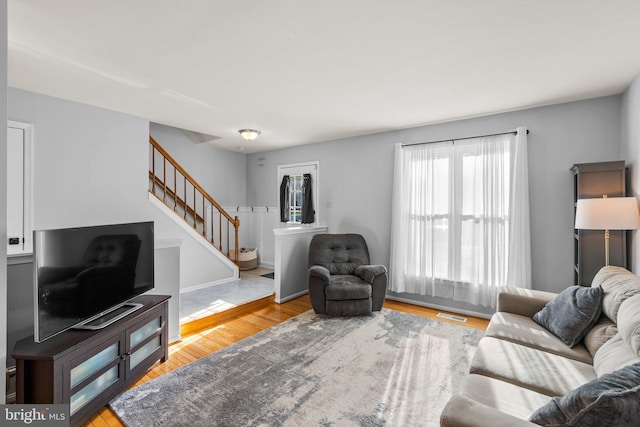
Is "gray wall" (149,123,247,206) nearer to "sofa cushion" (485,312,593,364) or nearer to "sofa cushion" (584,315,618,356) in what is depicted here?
"sofa cushion" (485,312,593,364)

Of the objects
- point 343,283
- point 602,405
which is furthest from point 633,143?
point 343,283

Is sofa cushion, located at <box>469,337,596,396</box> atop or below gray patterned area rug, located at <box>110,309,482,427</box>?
atop

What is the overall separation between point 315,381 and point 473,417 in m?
1.44

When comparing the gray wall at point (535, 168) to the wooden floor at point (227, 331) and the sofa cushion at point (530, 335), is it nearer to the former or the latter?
the wooden floor at point (227, 331)

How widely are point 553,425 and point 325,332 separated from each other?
2364 mm

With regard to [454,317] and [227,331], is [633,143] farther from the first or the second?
[227,331]

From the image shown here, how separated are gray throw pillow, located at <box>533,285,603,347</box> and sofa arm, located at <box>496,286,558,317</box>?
0.23m

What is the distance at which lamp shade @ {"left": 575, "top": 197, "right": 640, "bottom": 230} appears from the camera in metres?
2.28

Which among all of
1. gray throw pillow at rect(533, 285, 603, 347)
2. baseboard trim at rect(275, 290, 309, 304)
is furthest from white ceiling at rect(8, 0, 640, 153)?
baseboard trim at rect(275, 290, 309, 304)

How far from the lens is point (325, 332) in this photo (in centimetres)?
323

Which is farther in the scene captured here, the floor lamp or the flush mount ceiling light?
the flush mount ceiling light

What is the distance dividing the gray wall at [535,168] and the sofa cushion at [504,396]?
7.58 ft

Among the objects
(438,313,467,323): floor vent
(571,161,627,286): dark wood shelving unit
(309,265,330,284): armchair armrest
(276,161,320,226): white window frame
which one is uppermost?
(276,161,320,226): white window frame

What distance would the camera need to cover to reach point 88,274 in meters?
→ 2.07
